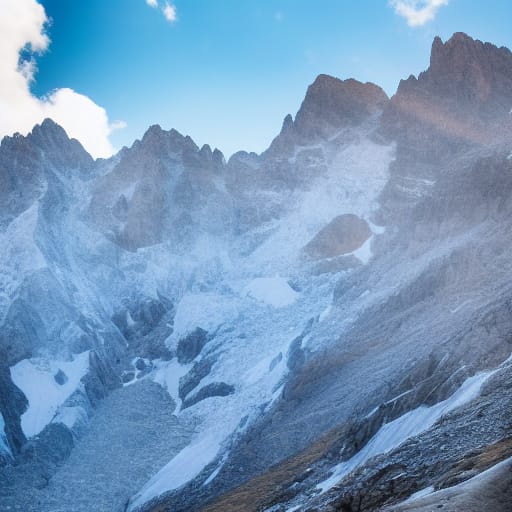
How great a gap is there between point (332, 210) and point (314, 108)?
4884cm

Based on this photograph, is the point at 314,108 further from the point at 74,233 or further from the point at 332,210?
the point at 74,233

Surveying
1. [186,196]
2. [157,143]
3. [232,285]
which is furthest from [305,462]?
[157,143]

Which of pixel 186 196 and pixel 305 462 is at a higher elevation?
pixel 186 196

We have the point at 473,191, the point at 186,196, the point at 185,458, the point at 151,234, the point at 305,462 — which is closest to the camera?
the point at 305,462

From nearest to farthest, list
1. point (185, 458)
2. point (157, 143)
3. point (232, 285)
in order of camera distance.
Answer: point (185, 458)
point (232, 285)
point (157, 143)

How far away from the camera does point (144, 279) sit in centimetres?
13462

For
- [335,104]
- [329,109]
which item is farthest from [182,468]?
[335,104]

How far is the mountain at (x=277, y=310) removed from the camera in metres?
35.0

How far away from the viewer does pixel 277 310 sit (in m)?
106

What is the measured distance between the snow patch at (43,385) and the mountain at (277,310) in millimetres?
325

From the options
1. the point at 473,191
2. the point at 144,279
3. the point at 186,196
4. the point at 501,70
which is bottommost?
the point at 473,191

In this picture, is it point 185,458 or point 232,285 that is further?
point 232,285

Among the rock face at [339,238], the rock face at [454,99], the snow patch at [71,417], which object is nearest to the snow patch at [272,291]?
the rock face at [339,238]

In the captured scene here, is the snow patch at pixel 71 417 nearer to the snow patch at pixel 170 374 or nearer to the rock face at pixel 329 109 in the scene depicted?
the snow patch at pixel 170 374
